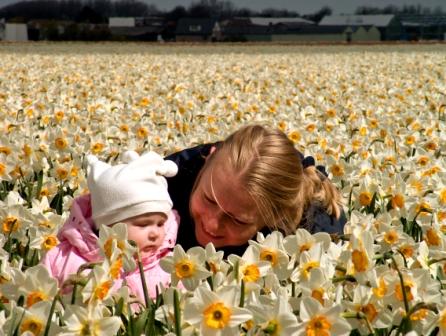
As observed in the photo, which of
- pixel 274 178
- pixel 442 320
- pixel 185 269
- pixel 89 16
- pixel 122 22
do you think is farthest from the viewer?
pixel 122 22

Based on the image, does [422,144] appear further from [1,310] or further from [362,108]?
[1,310]

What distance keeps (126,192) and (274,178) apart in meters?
0.73

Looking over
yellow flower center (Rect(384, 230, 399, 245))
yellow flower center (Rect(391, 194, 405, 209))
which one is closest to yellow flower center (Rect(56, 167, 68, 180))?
yellow flower center (Rect(391, 194, 405, 209))

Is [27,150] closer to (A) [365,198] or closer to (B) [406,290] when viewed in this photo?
(A) [365,198]

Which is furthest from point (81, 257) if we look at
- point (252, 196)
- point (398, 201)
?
point (398, 201)

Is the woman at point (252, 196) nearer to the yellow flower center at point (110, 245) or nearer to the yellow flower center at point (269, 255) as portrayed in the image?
the yellow flower center at point (269, 255)

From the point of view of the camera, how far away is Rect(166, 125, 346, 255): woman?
3.54 meters

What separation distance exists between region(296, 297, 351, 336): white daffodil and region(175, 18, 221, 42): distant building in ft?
399

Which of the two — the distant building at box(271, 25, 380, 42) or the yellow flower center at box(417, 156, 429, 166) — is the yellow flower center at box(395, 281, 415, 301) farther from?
the distant building at box(271, 25, 380, 42)

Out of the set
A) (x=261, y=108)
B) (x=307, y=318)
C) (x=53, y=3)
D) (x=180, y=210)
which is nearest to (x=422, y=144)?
(x=180, y=210)

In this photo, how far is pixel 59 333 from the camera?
2365 mm

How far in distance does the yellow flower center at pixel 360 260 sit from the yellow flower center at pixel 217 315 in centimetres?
55

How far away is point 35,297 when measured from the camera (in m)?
2.51

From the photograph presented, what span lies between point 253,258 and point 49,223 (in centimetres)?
113
